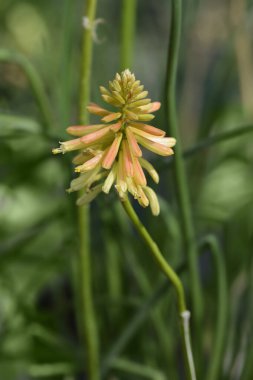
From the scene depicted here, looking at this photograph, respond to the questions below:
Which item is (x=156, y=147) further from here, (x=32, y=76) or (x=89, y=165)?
(x=32, y=76)

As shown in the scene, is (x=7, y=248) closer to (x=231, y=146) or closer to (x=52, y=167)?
(x=52, y=167)

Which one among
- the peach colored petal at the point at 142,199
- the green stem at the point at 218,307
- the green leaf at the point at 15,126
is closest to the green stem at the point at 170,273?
the peach colored petal at the point at 142,199

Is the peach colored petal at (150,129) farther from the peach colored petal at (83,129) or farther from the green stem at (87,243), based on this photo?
the green stem at (87,243)

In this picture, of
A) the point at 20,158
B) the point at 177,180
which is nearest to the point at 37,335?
the point at 20,158

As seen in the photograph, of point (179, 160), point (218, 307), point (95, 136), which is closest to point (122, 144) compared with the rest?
point (95, 136)

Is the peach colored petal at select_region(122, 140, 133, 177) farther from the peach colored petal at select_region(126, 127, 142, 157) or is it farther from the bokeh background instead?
the bokeh background

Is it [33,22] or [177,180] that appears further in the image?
[33,22]

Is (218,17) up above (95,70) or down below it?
above
